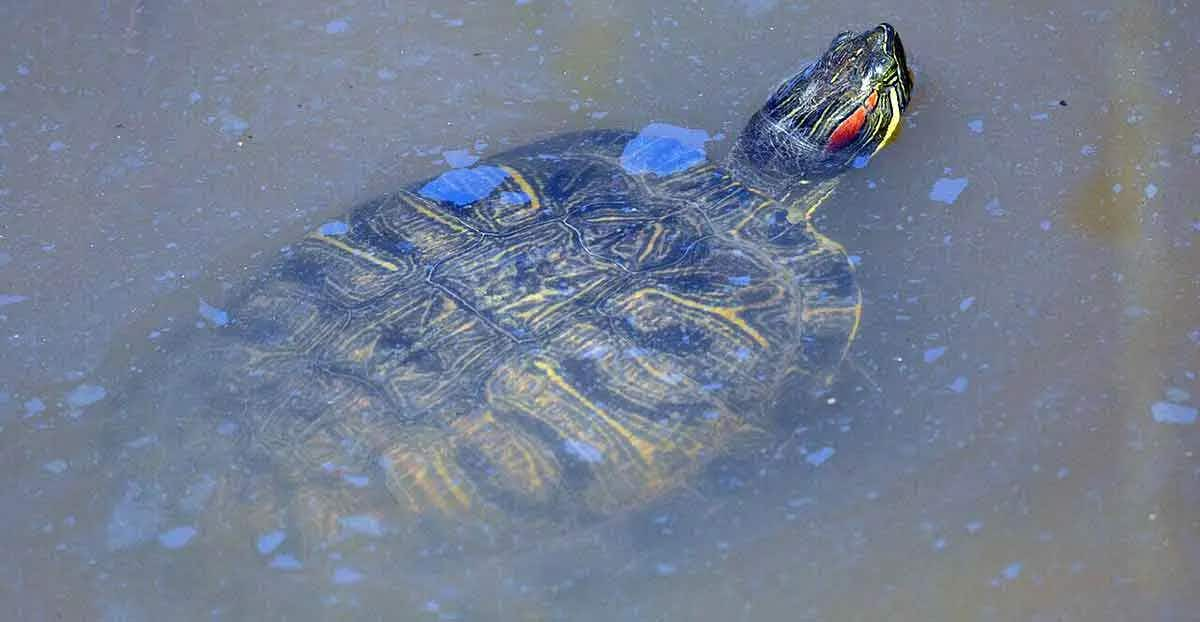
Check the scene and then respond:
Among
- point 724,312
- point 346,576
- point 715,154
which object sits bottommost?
point 346,576

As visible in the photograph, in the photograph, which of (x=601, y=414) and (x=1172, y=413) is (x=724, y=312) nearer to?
(x=601, y=414)

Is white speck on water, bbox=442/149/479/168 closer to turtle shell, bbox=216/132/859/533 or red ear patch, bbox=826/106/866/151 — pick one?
turtle shell, bbox=216/132/859/533

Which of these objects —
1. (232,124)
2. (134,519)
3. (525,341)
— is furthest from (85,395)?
(525,341)

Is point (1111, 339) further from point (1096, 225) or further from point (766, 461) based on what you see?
point (766, 461)

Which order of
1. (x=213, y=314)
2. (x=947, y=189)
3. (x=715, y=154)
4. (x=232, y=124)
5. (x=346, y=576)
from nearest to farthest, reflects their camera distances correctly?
1. (x=346, y=576)
2. (x=213, y=314)
3. (x=947, y=189)
4. (x=715, y=154)
5. (x=232, y=124)

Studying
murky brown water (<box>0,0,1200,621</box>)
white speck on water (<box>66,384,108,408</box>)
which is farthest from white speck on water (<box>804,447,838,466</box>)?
white speck on water (<box>66,384,108,408</box>)

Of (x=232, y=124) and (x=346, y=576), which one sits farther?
(x=232, y=124)

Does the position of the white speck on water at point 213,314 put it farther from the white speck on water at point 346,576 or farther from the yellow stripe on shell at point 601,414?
the yellow stripe on shell at point 601,414
